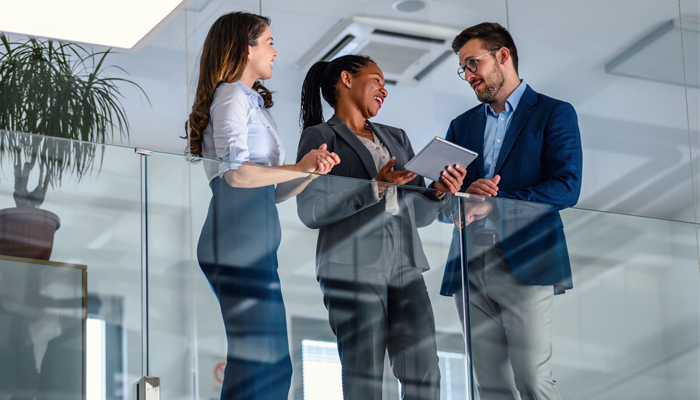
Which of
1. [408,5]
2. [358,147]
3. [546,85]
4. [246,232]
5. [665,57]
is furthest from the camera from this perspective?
[546,85]

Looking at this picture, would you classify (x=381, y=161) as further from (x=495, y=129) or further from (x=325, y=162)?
(x=495, y=129)

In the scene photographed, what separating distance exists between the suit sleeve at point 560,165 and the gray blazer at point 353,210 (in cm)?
40

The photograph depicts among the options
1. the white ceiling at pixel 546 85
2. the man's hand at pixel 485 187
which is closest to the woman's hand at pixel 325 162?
the man's hand at pixel 485 187

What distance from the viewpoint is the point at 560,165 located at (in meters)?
3.33

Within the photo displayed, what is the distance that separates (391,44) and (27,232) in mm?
3802

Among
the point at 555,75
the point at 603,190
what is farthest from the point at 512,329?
the point at 603,190

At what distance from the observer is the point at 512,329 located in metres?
3.13

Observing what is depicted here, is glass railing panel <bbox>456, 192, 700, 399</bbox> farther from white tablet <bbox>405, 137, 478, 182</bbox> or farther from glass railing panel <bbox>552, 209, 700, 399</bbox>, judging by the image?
white tablet <bbox>405, 137, 478, 182</bbox>

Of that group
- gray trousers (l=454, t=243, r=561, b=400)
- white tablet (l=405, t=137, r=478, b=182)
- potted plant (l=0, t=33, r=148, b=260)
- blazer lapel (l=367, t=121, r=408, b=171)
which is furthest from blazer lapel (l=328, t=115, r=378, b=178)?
potted plant (l=0, t=33, r=148, b=260)

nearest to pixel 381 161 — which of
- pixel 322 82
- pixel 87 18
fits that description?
pixel 322 82

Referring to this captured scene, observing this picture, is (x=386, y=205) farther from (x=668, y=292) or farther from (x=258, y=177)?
(x=668, y=292)

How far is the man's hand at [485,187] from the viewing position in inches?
129

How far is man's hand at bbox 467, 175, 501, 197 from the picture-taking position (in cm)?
328

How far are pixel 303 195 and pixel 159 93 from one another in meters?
2.87
